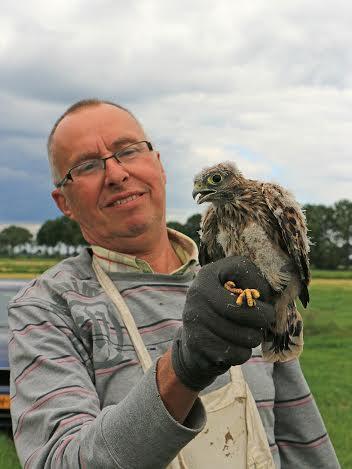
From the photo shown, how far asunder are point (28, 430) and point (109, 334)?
594mm

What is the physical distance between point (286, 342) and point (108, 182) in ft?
4.29

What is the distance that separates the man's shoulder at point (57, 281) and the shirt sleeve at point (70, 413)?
84mm

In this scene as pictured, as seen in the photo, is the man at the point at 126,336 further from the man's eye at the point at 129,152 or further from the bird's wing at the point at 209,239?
the bird's wing at the point at 209,239

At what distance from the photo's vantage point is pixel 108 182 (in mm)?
3490

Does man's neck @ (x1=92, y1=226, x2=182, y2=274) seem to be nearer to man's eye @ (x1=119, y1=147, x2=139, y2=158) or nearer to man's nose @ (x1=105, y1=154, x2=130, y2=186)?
man's nose @ (x1=105, y1=154, x2=130, y2=186)

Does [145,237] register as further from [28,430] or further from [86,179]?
[28,430]

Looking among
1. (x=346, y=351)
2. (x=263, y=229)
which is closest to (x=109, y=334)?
(x=263, y=229)

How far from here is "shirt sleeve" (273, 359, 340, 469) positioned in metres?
3.64

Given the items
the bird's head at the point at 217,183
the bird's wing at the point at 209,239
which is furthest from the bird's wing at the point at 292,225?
the bird's wing at the point at 209,239

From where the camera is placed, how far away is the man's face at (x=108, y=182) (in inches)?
138

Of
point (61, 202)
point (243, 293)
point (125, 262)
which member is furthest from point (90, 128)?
point (243, 293)

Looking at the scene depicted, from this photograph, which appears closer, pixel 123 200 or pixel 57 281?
pixel 57 281

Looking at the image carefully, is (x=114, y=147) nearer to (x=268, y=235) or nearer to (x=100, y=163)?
(x=100, y=163)

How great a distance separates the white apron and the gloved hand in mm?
566
